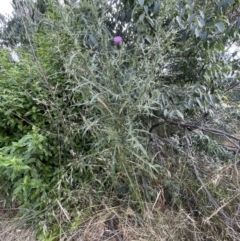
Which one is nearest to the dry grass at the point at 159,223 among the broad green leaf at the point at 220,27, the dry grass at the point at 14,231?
the dry grass at the point at 14,231

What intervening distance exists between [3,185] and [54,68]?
78 cm

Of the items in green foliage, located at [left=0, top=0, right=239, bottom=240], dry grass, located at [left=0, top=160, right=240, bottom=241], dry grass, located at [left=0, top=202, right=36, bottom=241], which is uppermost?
green foliage, located at [left=0, top=0, right=239, bottom=240]

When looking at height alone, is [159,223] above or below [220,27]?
below

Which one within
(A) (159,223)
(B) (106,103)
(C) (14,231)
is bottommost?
(A) (159,223)

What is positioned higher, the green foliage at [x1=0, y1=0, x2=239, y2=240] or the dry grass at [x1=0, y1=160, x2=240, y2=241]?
the green foliage at [x1=0, y1=0, x2=239, y2=240]

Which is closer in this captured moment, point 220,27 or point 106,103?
point 106,103

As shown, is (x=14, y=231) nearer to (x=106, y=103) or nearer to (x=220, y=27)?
(x=106, y=103)

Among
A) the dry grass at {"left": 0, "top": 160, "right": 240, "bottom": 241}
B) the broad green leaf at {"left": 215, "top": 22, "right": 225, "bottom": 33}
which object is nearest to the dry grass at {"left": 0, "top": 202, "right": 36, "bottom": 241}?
the dry grass at {"left": 0, "top": 160, "right": 240, "bottom": 241}

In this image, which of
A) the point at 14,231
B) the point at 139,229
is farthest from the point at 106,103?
the point at 14,231

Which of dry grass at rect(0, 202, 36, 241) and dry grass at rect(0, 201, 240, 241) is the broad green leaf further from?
dry grass at rect(0, 202, 36, 241)

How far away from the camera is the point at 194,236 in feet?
3.48

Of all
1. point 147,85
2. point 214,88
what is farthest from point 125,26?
point 214,88

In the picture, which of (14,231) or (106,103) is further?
(14,231)

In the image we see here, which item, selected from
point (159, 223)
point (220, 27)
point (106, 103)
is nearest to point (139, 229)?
point (159, 223)
